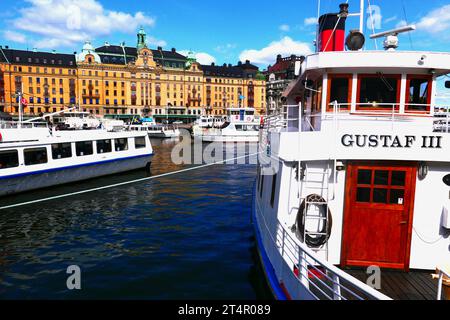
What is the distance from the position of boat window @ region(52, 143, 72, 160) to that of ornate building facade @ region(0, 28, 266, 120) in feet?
298

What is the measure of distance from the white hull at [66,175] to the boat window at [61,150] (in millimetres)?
982

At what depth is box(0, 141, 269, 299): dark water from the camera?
10.3m

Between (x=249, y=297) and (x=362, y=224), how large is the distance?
151 inches

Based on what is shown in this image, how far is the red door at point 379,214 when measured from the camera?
332 inches

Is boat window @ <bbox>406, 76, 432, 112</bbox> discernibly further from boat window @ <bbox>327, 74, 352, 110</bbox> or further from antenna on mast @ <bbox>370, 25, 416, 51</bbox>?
boat window @ <bbox>327, 74, 352, 110</bbox>

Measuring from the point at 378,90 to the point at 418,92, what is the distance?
1199 millimetres

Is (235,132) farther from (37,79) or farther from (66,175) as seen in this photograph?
(37,79)

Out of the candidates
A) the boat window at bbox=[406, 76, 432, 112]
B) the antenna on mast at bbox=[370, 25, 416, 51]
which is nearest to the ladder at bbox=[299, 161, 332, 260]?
the boat window at bbox=[406, 76, 432, 112]

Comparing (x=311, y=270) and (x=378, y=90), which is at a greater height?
(x=378, y=90)

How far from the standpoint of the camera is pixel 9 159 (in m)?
20.7

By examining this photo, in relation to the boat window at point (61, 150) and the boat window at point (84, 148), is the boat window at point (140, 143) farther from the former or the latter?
the boat window at point (61, 150)

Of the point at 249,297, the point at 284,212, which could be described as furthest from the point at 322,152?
the point at 249,297

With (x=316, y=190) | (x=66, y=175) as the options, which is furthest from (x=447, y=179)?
(x=66, y=175)

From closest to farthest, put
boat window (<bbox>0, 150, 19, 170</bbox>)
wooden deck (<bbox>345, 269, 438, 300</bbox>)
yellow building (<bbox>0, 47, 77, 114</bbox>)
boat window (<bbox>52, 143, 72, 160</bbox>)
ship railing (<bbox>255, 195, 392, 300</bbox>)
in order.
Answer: ship railing (<bbox>255, 195, 392, 300</bbox>)
wooden deck (<bbox>345, 269, 438, 300</bbox>)
boat window (<bbox>0, 150, 19, 170</bbox>)
boat window (<bbox>52, 143, 72, 160</bbox>)
yellow building (<bbox>0, 47, 77, 114</bbox>)
